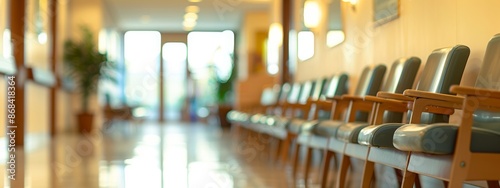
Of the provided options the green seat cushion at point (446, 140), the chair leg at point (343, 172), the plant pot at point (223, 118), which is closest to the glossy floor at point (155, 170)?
the chair leg at point (343, 172)

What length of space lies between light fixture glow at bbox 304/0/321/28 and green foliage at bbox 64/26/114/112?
6550mm

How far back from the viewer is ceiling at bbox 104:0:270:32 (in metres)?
16.7

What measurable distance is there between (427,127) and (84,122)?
12409 millimetres

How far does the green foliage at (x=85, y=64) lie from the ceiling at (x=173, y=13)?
1913 mm

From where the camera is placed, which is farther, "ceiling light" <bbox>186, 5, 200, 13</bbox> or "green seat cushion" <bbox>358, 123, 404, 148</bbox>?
"ceiling light" <bbox>186, 5, 200, 13</bbox>

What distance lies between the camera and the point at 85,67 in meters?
14.9

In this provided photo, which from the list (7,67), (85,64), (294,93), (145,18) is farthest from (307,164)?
(145,18)

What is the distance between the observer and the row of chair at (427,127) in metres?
2.70

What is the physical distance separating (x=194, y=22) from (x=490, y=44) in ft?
60.0

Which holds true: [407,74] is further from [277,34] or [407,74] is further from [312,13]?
[277,34]

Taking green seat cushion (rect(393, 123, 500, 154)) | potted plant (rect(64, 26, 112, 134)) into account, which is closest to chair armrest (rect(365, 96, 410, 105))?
green seat cushion (rect(393, 123, 500, 154))

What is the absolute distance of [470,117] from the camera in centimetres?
267

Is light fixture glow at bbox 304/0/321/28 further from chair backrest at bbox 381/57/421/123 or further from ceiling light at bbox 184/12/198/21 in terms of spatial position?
ceiling light at bbox 184/12/198/21

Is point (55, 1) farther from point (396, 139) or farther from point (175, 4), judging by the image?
point (396, 139)
